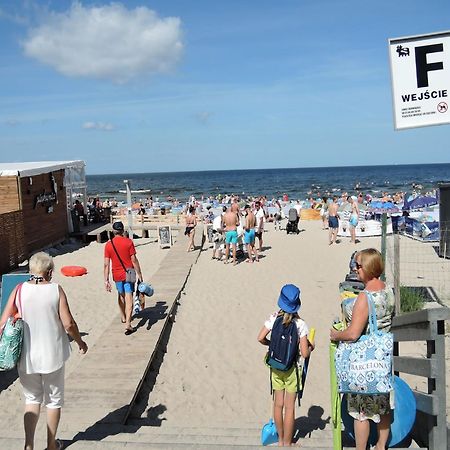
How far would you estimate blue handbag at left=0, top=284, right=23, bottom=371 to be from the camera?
325 centimetres

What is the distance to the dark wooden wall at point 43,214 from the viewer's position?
14195mm

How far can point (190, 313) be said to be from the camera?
870 cm

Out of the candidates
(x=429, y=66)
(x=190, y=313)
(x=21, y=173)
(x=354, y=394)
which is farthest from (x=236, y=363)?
(x=21, y=173)

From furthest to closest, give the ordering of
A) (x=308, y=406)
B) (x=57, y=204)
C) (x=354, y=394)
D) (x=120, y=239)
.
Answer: (x=57, y=204) → (x=120, y=239) → (x=308, y=406) → (x=354, y=394)

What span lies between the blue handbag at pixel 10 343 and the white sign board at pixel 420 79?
2739 mm

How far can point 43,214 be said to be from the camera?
15453mm

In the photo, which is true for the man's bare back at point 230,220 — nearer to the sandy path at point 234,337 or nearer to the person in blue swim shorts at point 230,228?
the person in blue swim shorts at point 230,228

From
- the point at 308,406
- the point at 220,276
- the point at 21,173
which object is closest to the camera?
the point at 308,406

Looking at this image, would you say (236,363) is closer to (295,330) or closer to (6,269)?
(295,330)

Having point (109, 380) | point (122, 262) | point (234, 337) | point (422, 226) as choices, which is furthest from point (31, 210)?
Result: point (422, 226)

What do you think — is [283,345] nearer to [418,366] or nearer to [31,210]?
[418,366]

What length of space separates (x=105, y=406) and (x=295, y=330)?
2.10 m

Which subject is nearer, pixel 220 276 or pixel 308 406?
pixel 308 406

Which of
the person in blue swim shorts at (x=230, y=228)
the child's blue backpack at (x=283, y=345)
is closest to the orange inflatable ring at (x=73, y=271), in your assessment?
the person in blue swim shorts at (x=230, y=228)
